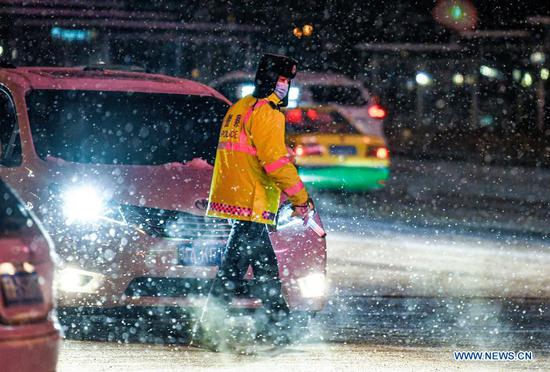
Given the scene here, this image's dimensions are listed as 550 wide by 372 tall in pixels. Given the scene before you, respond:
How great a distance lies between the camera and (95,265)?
8.70 metres

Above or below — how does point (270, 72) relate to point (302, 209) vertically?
above

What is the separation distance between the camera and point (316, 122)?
68.9 ft

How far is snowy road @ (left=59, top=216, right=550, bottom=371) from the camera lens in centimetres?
854

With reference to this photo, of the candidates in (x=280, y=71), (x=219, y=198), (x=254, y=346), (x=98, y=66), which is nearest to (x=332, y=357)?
(x=254, y=346)

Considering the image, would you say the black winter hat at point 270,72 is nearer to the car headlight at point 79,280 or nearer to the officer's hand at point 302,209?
the officer's hand at point 302,209

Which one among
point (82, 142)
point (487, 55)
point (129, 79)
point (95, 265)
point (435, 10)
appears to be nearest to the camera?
point (95, 265)

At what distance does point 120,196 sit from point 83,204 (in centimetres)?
25

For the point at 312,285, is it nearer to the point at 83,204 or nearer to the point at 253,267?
the point at 253,267

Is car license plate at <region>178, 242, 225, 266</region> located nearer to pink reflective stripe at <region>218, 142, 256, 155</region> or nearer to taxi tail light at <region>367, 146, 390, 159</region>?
pink reflective stripe at <region>218, 142, 256, 155</region>

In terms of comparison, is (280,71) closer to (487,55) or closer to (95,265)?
(95,265)

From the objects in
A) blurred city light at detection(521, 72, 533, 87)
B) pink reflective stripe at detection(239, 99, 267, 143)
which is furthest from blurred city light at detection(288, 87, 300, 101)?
blurred city light at detection(521, 72, 533, 87)

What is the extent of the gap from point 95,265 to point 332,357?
1535mm

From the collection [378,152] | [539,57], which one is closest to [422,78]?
[539,57]

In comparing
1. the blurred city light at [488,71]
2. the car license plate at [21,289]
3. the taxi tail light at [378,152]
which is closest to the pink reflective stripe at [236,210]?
the car license plate at [21,289]
